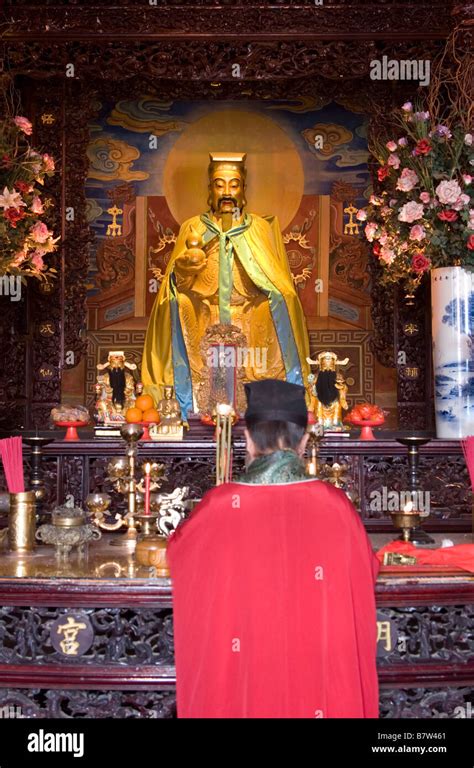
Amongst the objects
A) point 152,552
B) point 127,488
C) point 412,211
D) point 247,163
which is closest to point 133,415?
point 127,488

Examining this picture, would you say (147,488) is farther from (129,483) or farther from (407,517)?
(407,517)

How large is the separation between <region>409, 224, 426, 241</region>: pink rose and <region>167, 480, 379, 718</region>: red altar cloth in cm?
325

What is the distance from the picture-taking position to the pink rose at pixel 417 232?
5477mm

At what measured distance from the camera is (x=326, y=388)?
593 cm

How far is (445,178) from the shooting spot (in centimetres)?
554

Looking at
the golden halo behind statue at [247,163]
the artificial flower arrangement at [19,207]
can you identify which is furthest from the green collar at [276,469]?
the golden halo behind statue at [247,163]

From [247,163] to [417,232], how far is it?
2381mm

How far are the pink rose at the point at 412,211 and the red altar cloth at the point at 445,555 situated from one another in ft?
8.56

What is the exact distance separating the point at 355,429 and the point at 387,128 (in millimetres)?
2125

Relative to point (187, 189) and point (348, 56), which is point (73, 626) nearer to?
point (348, 56)

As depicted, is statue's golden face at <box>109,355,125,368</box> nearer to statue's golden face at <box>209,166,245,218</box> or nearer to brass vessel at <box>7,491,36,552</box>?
statue's golden face at <box>209,166,245,218</box>

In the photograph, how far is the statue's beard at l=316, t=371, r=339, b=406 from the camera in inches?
233

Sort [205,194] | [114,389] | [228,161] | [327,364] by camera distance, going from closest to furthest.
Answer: [327,364]
[114,389]
[228,161]
[205,194]

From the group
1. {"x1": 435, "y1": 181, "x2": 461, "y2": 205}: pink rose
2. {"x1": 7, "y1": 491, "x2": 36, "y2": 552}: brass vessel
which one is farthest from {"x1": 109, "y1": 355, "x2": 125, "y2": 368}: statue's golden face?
{"x1": 7, "y1": 491, "x2": 36, "y2": 552}: brass vessel
